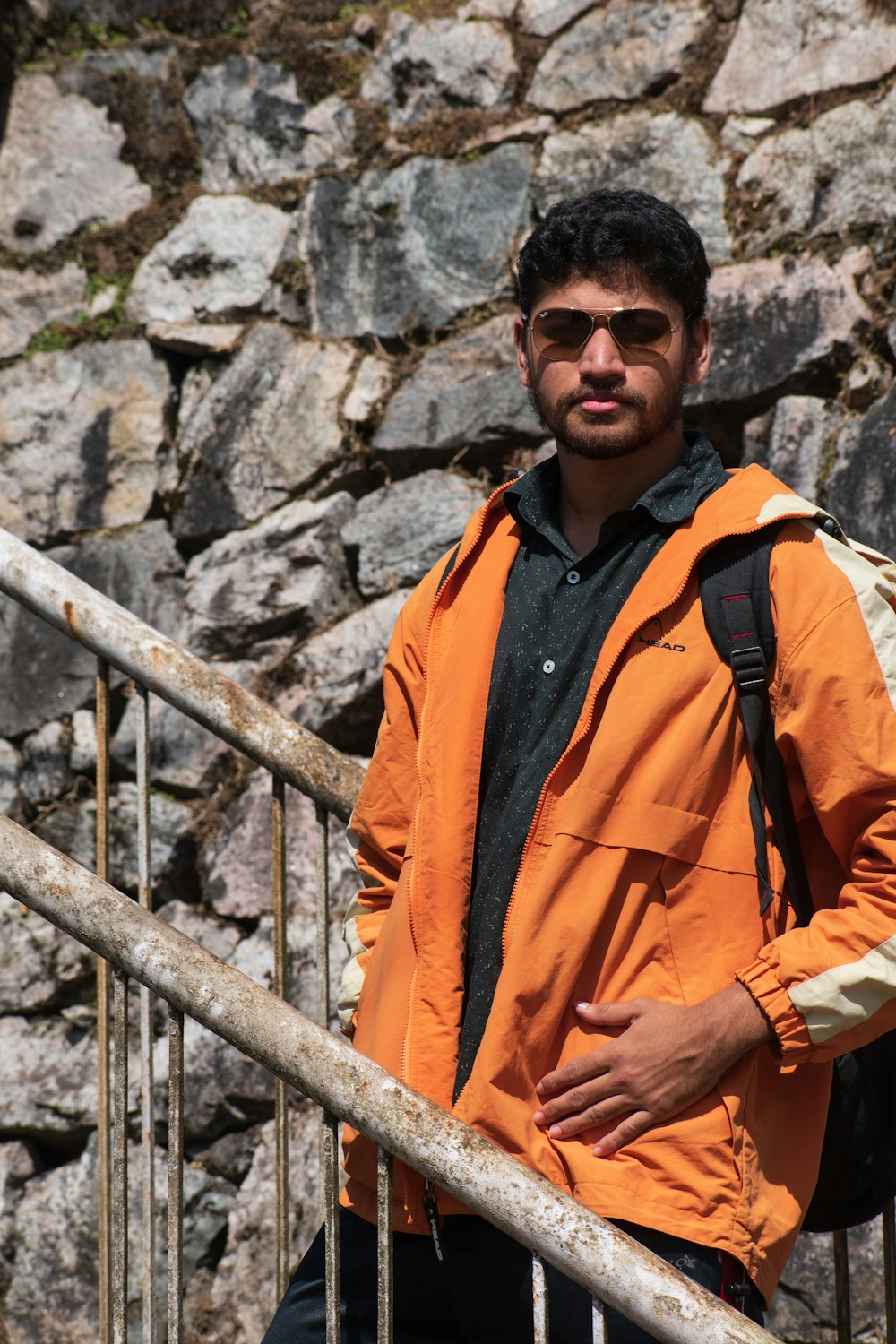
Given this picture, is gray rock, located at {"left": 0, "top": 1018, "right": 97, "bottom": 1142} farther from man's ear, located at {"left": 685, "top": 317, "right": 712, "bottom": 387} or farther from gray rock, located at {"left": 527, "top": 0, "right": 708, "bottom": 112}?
gray rock, located at {"left": 527, "top": 0, "right": 708, "bottom": 112}

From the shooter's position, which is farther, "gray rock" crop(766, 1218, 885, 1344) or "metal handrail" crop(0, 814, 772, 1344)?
"gray rock" crop(766, 1218, 885, 1344)

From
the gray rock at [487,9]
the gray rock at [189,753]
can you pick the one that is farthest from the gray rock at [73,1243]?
the gray rock at [487,9]

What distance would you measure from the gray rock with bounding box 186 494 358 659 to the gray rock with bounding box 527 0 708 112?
5.79 feet

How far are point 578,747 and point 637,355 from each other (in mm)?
635

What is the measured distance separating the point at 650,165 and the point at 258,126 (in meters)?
1.69

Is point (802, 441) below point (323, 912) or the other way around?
the other way around

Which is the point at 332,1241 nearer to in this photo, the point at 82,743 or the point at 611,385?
the point at 611,385

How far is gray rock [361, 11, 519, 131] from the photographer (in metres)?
5.06

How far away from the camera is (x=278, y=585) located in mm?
4652

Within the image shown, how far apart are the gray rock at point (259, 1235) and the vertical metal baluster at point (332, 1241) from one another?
2.23 m

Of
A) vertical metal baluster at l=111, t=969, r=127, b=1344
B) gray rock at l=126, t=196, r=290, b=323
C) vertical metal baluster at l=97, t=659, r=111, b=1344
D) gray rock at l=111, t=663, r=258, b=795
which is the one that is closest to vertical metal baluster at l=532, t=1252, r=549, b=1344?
vertical metal baluster at l=111, t=969, r=127, b=1344

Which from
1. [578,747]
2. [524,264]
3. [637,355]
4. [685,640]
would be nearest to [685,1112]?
[578,747]

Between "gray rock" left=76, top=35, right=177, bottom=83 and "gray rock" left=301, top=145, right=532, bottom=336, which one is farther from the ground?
"gray rock" left=76, top=35, right=177, bottom=83

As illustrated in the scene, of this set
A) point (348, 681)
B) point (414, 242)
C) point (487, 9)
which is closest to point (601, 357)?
point (348, 681)
